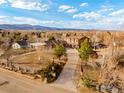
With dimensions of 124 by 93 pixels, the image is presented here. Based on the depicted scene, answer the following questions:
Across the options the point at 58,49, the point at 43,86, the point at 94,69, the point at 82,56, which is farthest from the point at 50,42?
the point at 43,86

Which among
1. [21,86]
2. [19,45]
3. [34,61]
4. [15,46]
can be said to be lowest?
[21,86]

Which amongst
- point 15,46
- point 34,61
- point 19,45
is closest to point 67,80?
point 34,61

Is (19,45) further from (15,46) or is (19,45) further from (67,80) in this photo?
(67,80)

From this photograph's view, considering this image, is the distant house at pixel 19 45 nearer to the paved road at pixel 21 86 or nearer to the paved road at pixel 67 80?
the paved road at pixel 67 80

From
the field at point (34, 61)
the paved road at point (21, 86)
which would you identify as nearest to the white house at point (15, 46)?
the field at point (34, 61)

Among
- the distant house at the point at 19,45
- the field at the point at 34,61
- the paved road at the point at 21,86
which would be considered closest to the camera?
the paved road at the point at 21,86

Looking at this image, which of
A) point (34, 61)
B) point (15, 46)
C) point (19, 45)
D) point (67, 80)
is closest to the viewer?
point (67, 80)

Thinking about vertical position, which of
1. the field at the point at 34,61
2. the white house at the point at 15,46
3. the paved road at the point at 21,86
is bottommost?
the paved road at the point at 21,86

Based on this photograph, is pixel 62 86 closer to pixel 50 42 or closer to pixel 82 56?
pixel 82 56
